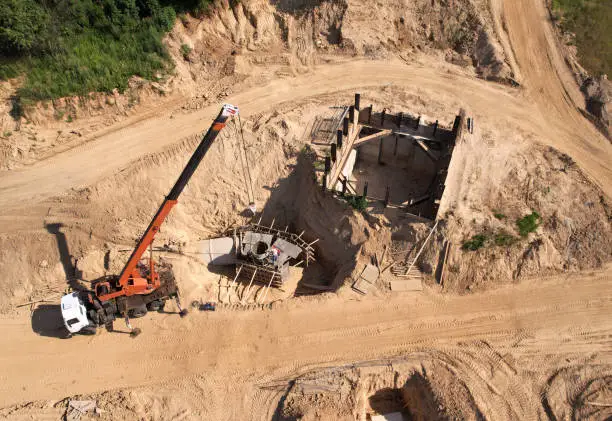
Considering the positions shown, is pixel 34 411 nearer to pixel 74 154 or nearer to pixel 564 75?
pixel 74 154

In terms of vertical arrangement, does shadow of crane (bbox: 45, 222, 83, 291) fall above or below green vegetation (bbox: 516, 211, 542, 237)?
below

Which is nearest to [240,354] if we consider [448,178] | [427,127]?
[448,178]

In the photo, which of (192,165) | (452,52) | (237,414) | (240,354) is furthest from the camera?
(452,52)

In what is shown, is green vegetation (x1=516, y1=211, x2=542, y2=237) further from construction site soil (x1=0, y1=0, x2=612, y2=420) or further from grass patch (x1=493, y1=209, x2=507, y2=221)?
grass patch (x1=493, y1=209, x2=507, y2=221)

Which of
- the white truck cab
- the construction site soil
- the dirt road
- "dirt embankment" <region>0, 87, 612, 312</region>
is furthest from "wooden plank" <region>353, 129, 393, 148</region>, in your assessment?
the white truck cab

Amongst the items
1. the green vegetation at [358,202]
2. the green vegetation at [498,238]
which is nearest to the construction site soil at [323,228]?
the green vegetation at [498,238]

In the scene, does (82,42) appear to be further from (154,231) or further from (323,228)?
(323,228)

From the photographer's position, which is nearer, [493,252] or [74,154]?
[493,252]

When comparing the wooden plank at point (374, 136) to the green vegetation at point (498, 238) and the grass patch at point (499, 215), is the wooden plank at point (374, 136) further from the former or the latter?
the green vegetation at point (498, 238)
